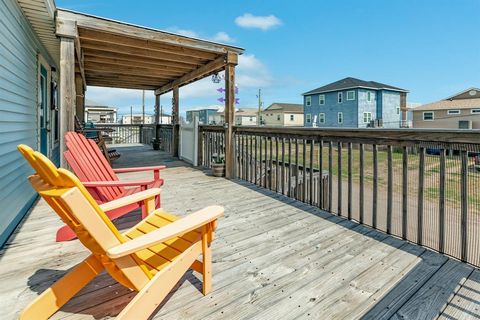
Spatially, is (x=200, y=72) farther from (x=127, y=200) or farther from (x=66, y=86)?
(x=127, y=200)

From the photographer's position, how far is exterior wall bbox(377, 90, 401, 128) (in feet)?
87.8

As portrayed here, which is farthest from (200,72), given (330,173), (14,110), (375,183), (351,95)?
(351,95)

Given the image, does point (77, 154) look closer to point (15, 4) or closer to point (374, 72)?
point (15, 4)

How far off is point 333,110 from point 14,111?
27.7 m

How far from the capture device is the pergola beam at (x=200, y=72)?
5770 millimetres

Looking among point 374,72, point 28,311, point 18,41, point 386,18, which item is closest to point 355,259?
point 28,311

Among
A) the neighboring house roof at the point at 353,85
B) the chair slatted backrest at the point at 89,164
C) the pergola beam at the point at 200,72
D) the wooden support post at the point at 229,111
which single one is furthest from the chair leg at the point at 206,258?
the neighboring house roof at the point at 353,85

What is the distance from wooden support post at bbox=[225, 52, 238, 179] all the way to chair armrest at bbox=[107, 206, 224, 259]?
3.64m

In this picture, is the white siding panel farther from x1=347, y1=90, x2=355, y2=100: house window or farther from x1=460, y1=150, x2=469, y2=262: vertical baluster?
x1=347, y1=90, x2=355, y2=100: house window

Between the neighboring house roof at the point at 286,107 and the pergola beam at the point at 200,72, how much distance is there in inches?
1243

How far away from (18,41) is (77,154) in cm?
169

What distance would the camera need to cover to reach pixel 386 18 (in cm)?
1984

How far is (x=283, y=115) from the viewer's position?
1529 inches

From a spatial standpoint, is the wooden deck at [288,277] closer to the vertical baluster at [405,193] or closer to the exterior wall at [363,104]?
the vertical baluster at [405,193]
